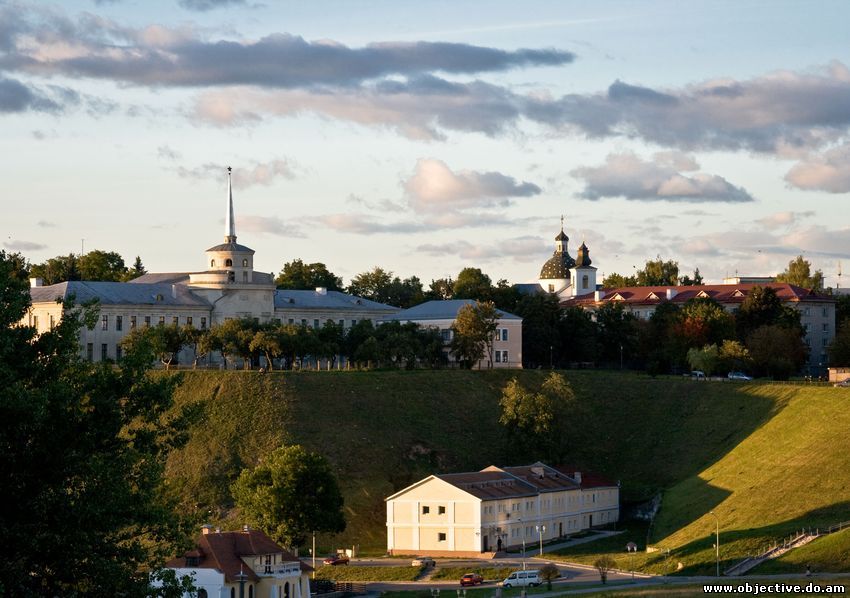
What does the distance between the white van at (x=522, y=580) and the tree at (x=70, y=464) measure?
38.9 meters

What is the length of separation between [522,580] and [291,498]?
15.9 m

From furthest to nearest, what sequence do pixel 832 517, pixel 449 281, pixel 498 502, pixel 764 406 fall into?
pixel 449 281
pixel 764 406
pixel 498 502
pixel 832 517

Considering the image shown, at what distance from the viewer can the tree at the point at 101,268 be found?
156875 mm

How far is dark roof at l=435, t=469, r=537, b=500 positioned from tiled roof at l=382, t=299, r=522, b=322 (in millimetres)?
37288

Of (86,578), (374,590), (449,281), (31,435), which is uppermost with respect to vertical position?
(449,281)

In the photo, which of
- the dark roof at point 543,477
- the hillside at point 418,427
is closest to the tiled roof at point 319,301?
the hillside at point 418,427

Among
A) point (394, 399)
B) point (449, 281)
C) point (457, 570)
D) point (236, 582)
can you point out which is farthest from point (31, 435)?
point (449, 281)

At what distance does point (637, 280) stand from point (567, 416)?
84640 millimetres

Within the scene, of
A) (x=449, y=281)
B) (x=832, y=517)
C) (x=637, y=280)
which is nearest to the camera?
(x=832, y=517)

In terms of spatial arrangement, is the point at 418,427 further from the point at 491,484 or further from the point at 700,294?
the point at 700,294

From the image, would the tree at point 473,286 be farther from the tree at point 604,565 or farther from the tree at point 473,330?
the tree at point 604,565

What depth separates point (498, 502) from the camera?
294 ft

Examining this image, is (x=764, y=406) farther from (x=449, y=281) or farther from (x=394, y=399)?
(x=449, y=281)

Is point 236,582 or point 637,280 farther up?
point 637,280
